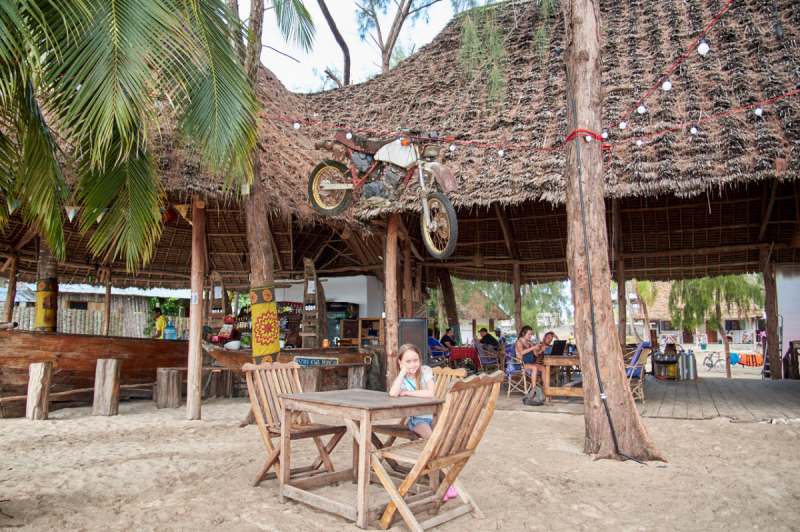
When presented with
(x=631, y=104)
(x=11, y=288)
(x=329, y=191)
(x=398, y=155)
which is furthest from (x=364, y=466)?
(x=11, y=288)

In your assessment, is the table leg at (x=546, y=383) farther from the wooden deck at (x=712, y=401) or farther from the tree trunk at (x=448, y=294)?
the tree trunk at (x=448, y=294)

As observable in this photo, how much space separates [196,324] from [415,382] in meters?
4.35

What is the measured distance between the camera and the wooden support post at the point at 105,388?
6.73 m

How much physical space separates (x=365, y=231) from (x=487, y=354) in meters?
3.33

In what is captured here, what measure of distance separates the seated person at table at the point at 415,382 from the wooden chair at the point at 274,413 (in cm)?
51

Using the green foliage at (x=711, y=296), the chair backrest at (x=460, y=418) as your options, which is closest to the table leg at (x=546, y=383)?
the chair backrest at (x=460, y=418)

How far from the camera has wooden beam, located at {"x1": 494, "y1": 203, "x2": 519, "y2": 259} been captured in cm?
986

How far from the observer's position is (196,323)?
22.1 ft

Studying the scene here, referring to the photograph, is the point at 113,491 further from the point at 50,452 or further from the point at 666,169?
the point at 666,169

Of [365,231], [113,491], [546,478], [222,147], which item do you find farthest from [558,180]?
[113,491]

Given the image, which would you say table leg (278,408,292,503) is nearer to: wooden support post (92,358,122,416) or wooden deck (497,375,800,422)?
wooden deck (497,375,800,422)

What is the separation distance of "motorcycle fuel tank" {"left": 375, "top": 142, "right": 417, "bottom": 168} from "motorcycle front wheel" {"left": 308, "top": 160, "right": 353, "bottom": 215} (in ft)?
2.14

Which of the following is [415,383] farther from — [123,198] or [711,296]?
[711,296]

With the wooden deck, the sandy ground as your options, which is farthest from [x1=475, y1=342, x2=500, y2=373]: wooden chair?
the sandy ground
